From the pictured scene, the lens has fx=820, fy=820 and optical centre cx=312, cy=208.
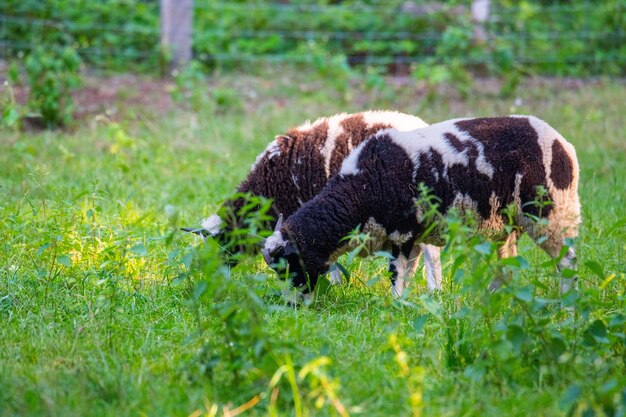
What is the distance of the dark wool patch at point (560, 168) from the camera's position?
4805mm

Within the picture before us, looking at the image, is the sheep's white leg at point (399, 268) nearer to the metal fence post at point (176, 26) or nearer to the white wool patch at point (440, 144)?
the white wool patch at point (440, 144)

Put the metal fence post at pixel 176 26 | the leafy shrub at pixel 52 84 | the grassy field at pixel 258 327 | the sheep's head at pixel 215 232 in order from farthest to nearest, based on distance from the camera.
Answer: the metal fence post at pixel 176 26, the leafy shrub at pixel 52 84, the sheep's head at pixel 215 232, the grassy field at pixel 258 327

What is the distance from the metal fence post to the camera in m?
11.0

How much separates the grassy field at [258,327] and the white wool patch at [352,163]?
0.56 metres

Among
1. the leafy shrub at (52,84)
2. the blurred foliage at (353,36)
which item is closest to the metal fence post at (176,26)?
the blurred foliage at (353,36)

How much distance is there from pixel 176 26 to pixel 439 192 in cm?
717

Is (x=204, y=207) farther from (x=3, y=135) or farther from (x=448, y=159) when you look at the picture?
(x=3, y=135)

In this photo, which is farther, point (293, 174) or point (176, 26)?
point (176, 26)

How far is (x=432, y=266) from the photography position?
524 cm

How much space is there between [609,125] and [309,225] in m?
5.40

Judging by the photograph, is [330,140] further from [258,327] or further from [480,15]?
[480,15]

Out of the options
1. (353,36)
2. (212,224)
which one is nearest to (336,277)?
(212,224)

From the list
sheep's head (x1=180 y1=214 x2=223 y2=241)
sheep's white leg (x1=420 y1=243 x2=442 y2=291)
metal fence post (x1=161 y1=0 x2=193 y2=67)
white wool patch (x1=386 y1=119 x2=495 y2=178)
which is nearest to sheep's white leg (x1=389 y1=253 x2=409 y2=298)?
sheep's white leg (x1=420 y1=243 x2=442 y2=291)

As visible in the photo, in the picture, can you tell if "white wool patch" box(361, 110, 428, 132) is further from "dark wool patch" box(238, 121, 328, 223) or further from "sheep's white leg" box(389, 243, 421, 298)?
"sheep's white leg" box(389, 243, 421, 298)
